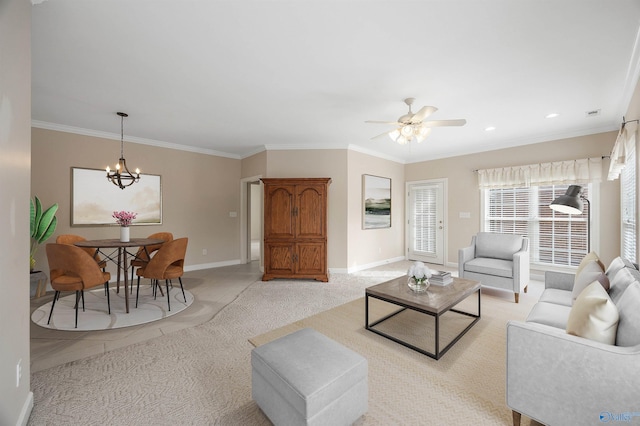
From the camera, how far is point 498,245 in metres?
4.13

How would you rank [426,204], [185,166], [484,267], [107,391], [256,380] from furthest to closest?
[426,204] < [185,166] < [484,267] < [107,391] < [256,380]

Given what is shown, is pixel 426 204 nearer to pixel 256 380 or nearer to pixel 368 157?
pixel 368 157

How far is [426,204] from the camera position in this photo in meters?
6.30

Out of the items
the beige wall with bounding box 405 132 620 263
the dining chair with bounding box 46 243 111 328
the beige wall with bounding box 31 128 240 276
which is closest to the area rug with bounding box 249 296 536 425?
the dining chair with bounding box 46 243 111 328

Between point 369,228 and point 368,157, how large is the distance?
1.54 meters

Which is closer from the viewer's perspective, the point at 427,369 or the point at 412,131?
the point at 427,369

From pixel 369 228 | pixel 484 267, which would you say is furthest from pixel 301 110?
pixel 484 267

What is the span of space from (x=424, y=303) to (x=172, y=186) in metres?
4.97

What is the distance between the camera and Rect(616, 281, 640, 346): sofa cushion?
1296mm

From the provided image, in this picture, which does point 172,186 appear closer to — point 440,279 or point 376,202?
point 376,202

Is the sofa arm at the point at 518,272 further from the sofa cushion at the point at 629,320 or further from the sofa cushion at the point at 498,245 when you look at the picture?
the sofa cushion at the point at 629,320

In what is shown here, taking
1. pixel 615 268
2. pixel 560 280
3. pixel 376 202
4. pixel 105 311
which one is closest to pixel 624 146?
pixel 615 268

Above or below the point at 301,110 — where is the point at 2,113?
below

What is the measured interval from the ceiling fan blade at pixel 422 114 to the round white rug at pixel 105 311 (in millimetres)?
3603
